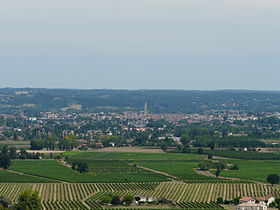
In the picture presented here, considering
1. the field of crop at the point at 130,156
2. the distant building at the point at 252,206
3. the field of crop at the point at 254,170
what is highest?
the distant building at the point at 252,206

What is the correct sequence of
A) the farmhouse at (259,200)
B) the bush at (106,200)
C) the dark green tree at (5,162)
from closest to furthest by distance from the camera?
the farmhouse at (259,200) < the bush at (106,200) < the dark green tree at (5,162)

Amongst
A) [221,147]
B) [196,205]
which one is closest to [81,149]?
[221,147]

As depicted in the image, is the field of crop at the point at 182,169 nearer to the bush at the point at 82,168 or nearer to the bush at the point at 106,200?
the bush at the point at 82,168

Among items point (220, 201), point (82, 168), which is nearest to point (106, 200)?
point (220, 201)

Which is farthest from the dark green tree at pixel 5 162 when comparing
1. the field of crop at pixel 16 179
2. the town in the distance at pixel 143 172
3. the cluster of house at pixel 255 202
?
the cluster of house at pixel 255 202

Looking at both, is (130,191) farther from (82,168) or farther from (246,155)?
(246,155)

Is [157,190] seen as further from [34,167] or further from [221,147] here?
[221,147]
